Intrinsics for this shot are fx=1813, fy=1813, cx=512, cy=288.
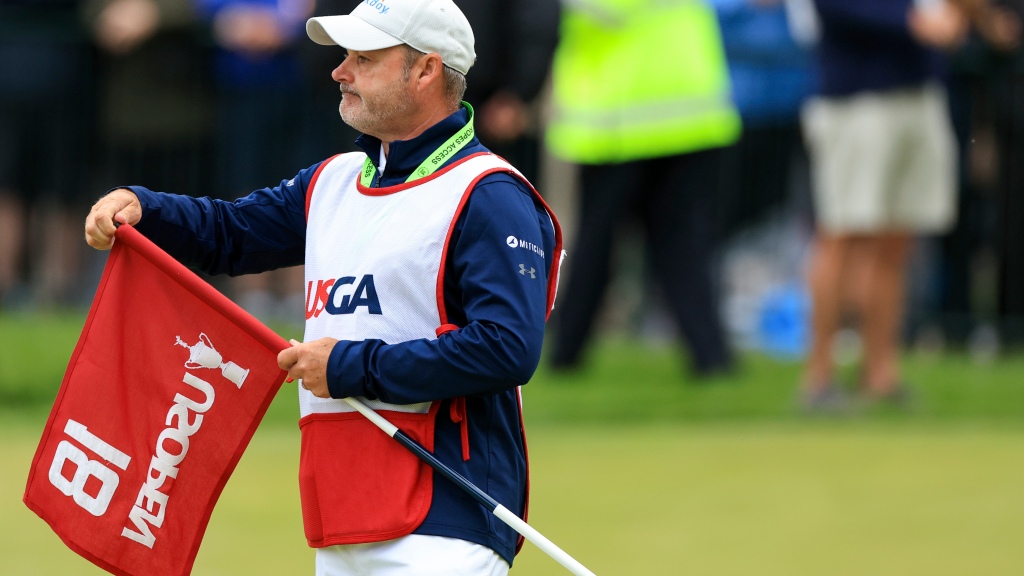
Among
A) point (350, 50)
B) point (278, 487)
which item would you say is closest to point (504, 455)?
point (350, 50)

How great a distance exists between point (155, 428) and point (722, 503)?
3.78 metres

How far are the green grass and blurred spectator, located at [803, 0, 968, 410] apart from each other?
40cm

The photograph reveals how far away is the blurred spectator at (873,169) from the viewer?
30.8 ft

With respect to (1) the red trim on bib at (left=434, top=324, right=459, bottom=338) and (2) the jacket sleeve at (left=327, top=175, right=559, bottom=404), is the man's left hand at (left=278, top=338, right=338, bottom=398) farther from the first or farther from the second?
(1) the red trim on bib at (left=434, top=324, right=459, bottom=338)

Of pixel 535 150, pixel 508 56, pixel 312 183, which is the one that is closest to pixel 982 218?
pixel 535 150

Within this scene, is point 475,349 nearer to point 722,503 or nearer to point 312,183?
point 312,183

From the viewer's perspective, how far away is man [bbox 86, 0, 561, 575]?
153 inches

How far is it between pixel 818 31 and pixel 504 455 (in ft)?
19.4

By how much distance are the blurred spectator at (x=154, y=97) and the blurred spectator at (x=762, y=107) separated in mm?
3643

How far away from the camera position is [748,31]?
499 inches

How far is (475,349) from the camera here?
12.6 feet

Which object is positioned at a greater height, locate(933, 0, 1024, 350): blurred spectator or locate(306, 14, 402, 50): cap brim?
locate(306, 14, 402, 50): cap brim

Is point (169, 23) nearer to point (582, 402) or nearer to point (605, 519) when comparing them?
point (582, 402)

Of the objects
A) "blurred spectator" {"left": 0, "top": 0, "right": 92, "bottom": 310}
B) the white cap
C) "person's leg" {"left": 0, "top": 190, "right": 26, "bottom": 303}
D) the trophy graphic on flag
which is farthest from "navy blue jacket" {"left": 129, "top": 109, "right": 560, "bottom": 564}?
"person's leg" {"left": 0, "top": 190, "right": 26, "bottom": 303}
